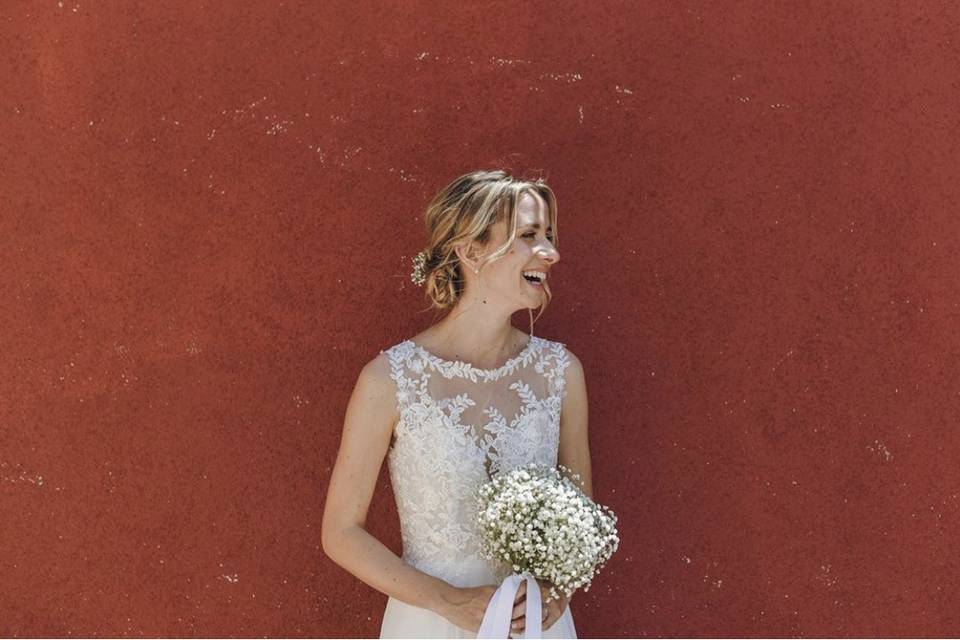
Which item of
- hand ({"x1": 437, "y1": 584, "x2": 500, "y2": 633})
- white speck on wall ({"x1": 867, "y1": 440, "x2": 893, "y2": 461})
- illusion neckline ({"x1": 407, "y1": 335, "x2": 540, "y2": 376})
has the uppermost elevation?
illusion neckline ({"x1": 407, "y1": 335, "x2": 540, "y2": 376})

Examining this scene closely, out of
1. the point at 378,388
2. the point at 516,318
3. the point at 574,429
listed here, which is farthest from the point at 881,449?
the point at 378,388

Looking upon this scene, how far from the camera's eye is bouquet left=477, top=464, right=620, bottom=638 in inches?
130

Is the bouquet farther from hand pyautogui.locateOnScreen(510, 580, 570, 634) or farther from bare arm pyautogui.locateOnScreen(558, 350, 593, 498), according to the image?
bare arm pyautogui.locateOnScreen(558, 350, 593, 498)

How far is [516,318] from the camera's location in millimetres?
4398

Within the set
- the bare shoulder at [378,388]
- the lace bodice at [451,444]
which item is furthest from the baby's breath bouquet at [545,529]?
the bare shoulder at [378,388]

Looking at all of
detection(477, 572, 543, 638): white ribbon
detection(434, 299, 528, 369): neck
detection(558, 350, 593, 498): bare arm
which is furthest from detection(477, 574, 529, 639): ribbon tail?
detection(434, 299, 528, 369): neck

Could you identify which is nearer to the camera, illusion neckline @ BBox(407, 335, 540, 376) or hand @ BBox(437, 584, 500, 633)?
hand @ BBox(437, 584, 500, 633)

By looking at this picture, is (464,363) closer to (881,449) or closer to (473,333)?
(473,333)

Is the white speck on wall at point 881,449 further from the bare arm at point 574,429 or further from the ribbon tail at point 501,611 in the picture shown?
the ribbon tail at point 501,611

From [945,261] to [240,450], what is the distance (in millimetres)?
2546

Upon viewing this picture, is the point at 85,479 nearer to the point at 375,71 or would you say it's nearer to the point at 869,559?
the point at 375,71

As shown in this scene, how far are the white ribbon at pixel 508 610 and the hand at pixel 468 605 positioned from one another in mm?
50

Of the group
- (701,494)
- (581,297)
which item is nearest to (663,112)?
(581,297)

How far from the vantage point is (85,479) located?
165 inches
